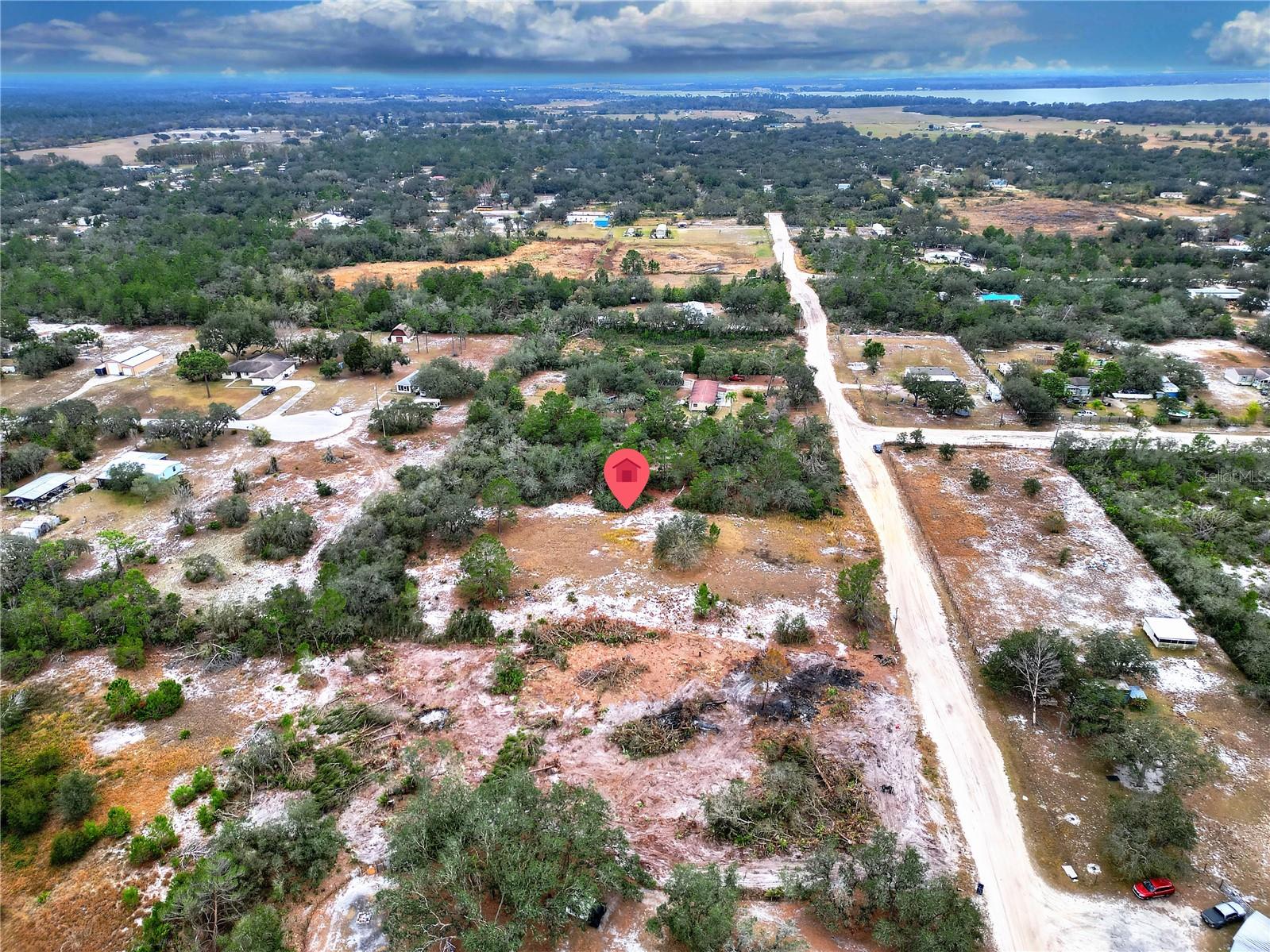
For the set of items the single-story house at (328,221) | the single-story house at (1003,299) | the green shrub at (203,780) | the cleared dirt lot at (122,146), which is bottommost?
the green shrub at (203,780)

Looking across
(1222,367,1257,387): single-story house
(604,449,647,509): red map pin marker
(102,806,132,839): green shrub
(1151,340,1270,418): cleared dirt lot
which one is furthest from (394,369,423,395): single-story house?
(1222,367,1257,387): single-story house

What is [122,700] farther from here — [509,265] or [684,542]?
[509,265]

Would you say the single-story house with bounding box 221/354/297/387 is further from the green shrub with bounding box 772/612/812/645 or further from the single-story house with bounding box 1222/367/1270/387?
the single-story house with bounding box 1222/367/1270/387

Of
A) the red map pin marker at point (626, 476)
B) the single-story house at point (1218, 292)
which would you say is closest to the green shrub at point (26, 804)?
the red map pin marker at point (626, 476)

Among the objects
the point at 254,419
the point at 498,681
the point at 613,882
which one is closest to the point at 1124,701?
the point at 613,882

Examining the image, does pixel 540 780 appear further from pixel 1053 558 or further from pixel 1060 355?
pixel 1060 355

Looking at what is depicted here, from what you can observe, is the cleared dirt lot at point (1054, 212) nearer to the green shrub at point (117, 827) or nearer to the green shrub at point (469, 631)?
Result: the green shrub at point (469, 631)

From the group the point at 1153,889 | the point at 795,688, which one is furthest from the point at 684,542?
the point at 1153,889
